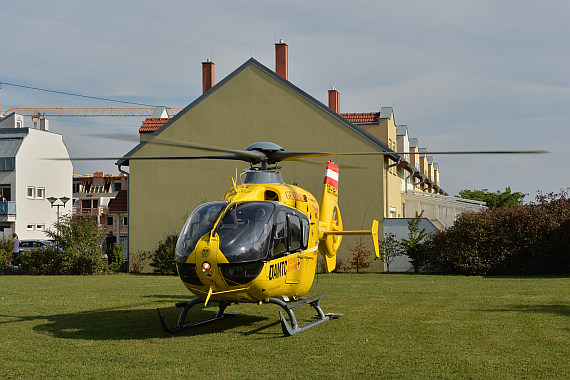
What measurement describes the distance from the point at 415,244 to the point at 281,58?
10996 mm

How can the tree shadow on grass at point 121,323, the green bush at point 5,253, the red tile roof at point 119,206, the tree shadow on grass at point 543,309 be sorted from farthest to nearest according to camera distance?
the red tile roof at point 119,206 < the green bush at point 5,253 < the tree shadow on grass at point 543,309 < the tree shadow on grass at point 121,323

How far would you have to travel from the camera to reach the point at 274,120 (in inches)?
1140

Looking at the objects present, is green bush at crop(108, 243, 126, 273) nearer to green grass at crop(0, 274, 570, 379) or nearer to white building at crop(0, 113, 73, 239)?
green grass at crop(0, 274, 570, 379)

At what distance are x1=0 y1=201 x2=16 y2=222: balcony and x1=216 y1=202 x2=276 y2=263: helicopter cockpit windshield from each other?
46.8m

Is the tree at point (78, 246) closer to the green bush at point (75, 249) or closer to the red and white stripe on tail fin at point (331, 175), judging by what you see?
the green bush at point (75, 249)

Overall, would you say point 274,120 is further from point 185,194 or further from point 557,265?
point 557,265

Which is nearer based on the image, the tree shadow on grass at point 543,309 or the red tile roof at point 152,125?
the tree shadow on grass at point 543,309

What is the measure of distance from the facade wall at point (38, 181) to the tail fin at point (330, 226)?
4447 cm

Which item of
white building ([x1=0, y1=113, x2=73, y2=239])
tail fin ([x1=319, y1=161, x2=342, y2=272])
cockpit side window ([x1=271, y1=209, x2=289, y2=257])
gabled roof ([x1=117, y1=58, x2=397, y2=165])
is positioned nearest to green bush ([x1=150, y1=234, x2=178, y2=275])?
gabled roof ([x1=117, y1=58, x2=397, y2=165])

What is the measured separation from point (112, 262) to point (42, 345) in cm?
1902

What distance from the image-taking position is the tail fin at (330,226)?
47.3 feet

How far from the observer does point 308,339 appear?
430 inches

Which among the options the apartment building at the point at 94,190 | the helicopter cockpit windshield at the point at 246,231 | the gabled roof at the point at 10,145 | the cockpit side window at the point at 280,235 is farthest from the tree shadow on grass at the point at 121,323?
the apartment building at the point at 94,190

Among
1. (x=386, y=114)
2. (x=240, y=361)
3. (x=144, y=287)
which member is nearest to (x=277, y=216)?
(x=240, y=361)
